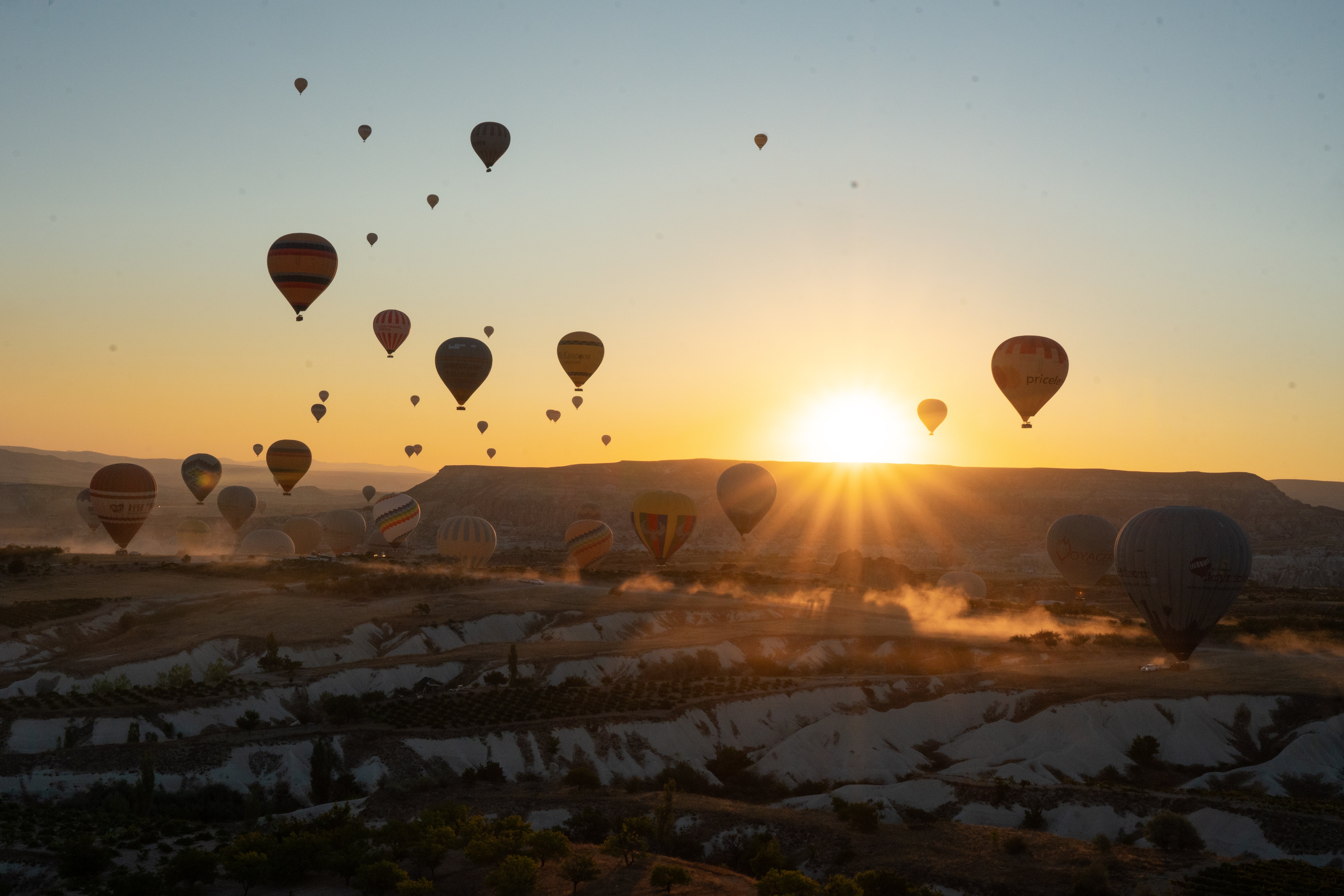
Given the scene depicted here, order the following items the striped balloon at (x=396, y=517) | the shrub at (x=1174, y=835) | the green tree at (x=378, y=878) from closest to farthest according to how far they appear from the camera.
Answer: the green tree at (x=378, y=878)
the shrub at (x=1174, y=835)
the striped balloon at (x=396, y=517)

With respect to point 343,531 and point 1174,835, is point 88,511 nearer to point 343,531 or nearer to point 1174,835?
point 343,531

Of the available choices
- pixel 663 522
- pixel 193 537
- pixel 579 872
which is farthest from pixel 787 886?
pixel 193 537

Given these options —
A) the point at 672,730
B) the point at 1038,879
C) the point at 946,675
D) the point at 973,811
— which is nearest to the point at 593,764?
the point at 672,730

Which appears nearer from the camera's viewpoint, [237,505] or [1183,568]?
[1183,568]

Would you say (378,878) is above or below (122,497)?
below

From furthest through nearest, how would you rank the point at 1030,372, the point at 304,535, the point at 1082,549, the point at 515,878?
the point at 304,535 → the point at 1082,549 → the point at 1030,372 → the point at 515,878

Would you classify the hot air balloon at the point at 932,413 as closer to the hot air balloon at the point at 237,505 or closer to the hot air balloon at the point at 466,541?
the hot air balloon at the point at 466,541

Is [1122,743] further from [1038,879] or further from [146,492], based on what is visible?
[146,492]

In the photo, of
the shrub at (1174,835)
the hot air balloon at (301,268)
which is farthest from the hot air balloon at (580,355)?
the shrub at (1174,835)
